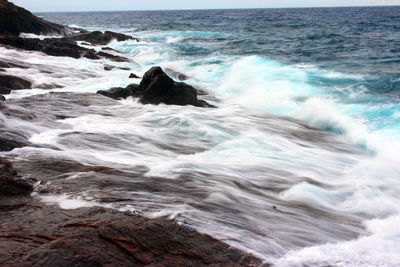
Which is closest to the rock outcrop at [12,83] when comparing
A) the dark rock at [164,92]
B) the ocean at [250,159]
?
the ocean at [250,159]

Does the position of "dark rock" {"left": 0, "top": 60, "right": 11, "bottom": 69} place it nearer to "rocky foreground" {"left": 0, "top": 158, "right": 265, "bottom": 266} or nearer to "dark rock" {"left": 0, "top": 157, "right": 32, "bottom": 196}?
"dark rock" {"left": 0, "top": 157, "right": 32, "bottom": 196}

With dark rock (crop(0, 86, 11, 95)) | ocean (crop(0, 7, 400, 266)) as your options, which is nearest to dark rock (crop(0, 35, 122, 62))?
ocean (crop(0, 7, 400, 266))

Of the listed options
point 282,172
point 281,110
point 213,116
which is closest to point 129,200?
point 282,172

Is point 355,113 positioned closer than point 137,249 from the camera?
No

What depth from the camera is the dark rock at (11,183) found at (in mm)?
3142

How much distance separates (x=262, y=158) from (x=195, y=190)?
2094 millimetres

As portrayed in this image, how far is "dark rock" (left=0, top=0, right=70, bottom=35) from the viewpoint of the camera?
66.8 feet

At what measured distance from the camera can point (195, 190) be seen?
386 cm

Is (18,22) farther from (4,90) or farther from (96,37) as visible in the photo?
(4,90)

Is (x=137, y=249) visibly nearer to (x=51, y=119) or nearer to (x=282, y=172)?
(x=282, y=172)

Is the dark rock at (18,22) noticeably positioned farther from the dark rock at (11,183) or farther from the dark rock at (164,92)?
the dark rock at (11,183)

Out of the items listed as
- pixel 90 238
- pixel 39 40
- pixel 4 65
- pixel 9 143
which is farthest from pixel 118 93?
pixel 39 40

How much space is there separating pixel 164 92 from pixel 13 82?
11.9 feet

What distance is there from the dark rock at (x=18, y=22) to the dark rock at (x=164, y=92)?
43.2 ft
